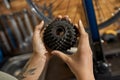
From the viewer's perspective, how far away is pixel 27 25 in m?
1.79

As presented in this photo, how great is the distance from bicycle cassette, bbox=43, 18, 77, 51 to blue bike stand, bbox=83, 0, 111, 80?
4.5 inches

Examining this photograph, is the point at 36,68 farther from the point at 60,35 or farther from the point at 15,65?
the point at 15,65

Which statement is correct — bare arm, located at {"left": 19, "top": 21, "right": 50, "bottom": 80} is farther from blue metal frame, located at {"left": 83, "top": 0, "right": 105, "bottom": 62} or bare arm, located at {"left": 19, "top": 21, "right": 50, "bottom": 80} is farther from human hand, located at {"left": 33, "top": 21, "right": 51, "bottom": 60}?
blue metal frame, located at {"left": 83, "top": 0, "right": 105, "bottom": 62}

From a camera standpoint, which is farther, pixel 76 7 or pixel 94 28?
pixel 76 7

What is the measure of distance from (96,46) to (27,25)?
35.6 inches

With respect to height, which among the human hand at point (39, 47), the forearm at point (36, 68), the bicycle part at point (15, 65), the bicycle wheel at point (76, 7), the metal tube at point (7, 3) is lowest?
the bicycle part at point (15, 65)

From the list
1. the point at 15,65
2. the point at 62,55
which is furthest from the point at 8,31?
the point at 62,55

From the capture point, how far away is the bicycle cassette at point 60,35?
0.81m

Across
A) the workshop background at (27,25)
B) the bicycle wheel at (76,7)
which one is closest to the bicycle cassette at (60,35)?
the workshop background at (27,25)

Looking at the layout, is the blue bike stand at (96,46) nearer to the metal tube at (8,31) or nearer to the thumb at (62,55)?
the thumb at (62,55)

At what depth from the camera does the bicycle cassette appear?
814 millimetres

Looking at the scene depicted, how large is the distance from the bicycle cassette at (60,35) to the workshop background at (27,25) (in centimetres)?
51

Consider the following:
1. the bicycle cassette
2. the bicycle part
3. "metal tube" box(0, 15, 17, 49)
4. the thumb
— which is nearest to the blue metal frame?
the bicycle cassette

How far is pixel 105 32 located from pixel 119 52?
9.5 inches
